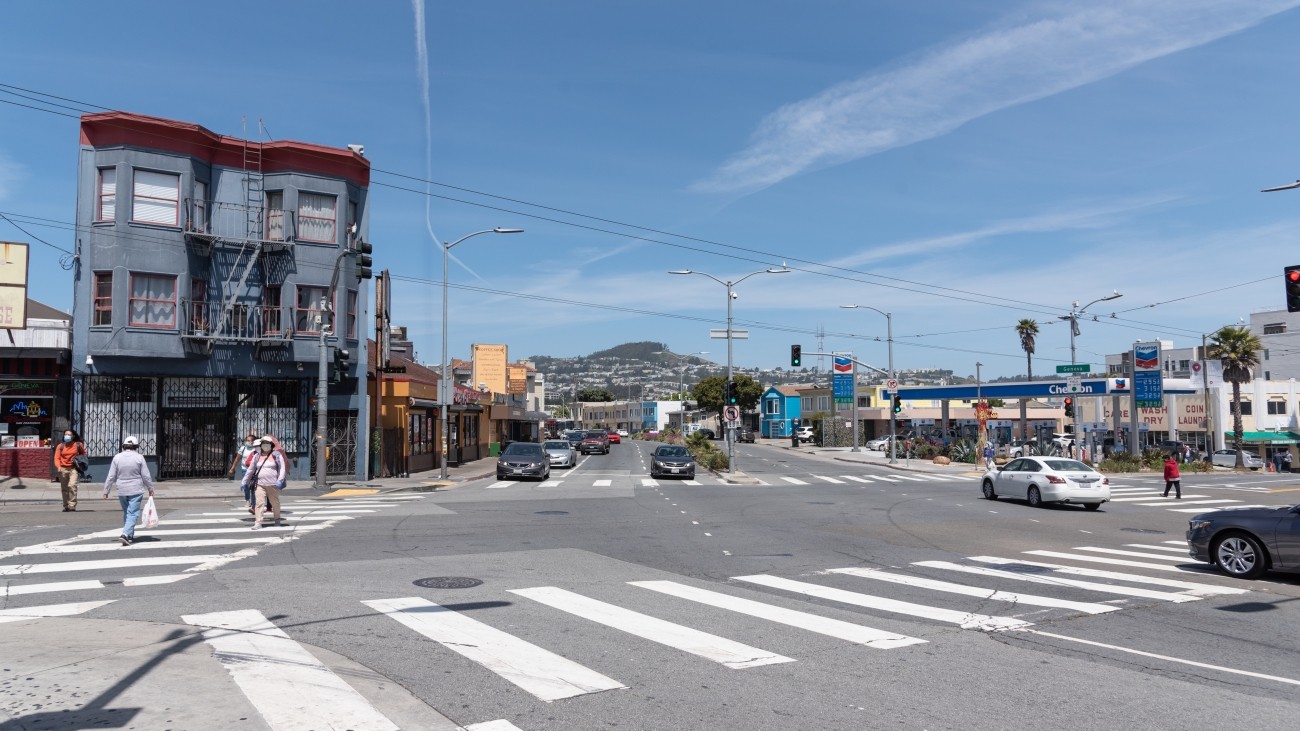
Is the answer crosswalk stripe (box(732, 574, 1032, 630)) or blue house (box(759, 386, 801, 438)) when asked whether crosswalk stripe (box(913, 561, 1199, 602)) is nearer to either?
crosswalk stripe (box(732, 574, 1032, 630))

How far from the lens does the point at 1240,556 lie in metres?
12.6

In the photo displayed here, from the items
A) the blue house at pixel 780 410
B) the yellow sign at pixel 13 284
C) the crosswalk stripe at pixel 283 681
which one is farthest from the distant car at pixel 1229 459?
the yellow sign at pixel 13 284

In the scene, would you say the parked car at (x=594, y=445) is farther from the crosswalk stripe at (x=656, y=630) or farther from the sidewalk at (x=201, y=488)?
the crosswalk stripe at (x=656, y=630)

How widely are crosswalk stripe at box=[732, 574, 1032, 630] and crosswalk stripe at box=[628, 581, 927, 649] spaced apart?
3.09 feet

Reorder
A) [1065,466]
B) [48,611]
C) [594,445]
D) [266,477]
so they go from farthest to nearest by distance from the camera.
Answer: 1. [594,445]
2. [1065,466]
3. [266,477]
4. [48,611]

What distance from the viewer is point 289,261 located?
99.8 ft

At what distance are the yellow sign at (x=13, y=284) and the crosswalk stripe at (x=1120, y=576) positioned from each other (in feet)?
87.2

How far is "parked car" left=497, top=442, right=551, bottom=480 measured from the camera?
33562 millimetres

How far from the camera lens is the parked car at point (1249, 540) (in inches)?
475

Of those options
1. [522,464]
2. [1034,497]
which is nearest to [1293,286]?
[1034,497]

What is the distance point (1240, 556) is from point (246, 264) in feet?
93.5

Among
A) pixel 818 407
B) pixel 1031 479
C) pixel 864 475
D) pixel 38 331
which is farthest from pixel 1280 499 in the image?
pixel 818 407

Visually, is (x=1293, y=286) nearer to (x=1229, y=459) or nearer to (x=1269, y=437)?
(x=1229, y=459)

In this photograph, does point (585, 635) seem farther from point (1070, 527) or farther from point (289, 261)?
point (289, 261)
